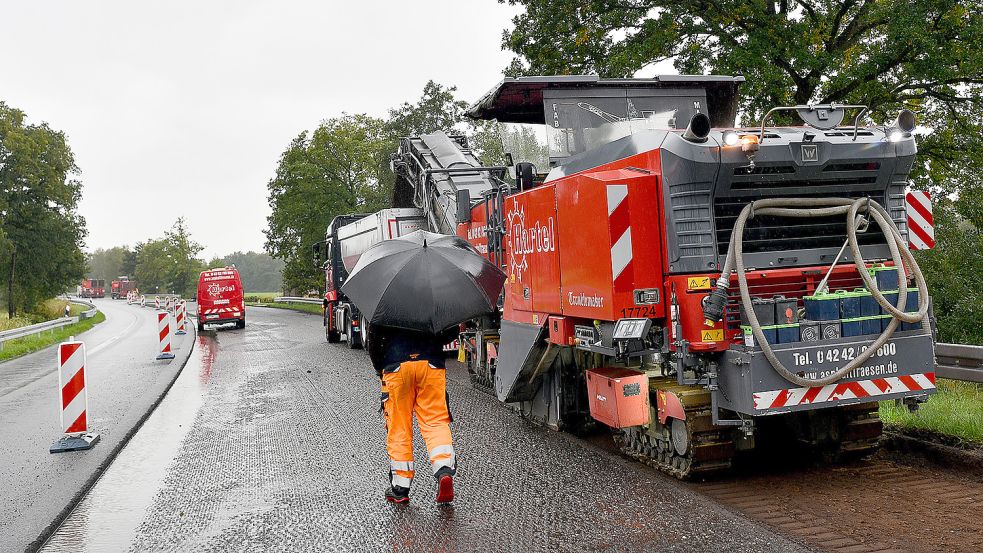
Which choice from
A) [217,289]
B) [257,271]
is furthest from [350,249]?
[257,271]

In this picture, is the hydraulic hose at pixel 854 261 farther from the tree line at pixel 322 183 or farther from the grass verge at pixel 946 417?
the tree line at pixel 322 183

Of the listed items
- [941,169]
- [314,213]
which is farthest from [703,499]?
[314,213]

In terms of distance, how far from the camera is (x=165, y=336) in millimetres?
18172

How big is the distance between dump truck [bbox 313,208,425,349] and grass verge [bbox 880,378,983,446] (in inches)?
385

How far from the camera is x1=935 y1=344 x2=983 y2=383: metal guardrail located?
671 cm

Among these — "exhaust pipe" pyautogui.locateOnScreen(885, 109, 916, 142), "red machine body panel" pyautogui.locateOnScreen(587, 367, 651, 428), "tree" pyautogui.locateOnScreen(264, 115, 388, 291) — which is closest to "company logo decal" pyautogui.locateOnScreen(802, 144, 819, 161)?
"exhaust pipe" pyautogui.locateOnScreen(885, 109, 916, 142)

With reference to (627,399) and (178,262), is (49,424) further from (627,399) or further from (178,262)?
(178,262)

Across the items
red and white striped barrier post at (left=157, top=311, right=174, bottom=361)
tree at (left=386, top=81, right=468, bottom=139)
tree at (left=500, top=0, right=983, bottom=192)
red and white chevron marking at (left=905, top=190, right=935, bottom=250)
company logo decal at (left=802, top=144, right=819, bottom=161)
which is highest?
tree at (left=386, top=81, right=468, bottom=139)

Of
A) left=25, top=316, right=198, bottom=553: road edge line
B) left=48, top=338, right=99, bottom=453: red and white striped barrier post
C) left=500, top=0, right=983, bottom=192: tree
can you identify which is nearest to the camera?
left=25, top=316, right=198, bottom=553: road edge line

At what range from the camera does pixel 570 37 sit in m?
17.2

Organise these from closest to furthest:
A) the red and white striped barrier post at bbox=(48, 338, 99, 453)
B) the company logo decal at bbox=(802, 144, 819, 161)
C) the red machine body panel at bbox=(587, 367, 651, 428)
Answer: the company logo decal at bbox=(802, 144, 819, 161) < the red machine body panel at bbox=(587, 367, 651, 428) < the red and white striped barrier post at bbox=(48, 338, 99, 453)

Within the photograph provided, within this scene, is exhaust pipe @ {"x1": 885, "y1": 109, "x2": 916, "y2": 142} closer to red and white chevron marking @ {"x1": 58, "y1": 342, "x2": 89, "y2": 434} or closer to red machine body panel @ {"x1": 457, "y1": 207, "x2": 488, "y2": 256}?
red machine body panel @ {"x1": 457, "y1": 207, "x2": 488, "y2": 256}

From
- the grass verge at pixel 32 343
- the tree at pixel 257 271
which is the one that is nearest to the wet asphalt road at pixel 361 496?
the grass verge at pixel 32 343

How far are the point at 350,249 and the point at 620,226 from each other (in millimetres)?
14815
